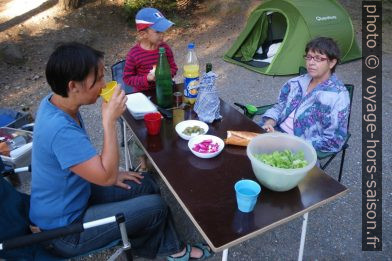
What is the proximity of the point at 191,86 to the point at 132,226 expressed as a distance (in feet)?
3.63

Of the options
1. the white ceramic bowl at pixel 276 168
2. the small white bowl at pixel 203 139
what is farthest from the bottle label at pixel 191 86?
the white ceramic bowl at pixel 276 168

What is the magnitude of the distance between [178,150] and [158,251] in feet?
2.01

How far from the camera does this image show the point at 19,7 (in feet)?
23.8

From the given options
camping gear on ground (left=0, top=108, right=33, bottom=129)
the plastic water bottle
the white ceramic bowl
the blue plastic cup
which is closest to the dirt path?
camping gear on ground (left=0, top=108, right=33, bottom=129)

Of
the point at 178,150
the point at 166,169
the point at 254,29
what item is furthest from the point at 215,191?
the point at 254,29

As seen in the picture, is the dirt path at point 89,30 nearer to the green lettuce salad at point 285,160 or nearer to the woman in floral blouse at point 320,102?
the woman in floral blouse at point 320,102

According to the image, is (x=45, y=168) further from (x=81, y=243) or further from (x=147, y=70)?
(x=147, y=70)

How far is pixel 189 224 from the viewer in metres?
2.61

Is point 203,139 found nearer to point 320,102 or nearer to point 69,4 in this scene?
point 320,102

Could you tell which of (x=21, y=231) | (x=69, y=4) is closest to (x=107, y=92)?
(x=21, y=231)

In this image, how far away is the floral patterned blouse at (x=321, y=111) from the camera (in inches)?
90.7

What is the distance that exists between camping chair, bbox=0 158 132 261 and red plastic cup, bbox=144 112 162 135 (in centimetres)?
65

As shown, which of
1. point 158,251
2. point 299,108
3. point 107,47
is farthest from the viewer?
point 107,47

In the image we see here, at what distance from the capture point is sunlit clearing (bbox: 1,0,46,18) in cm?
692
